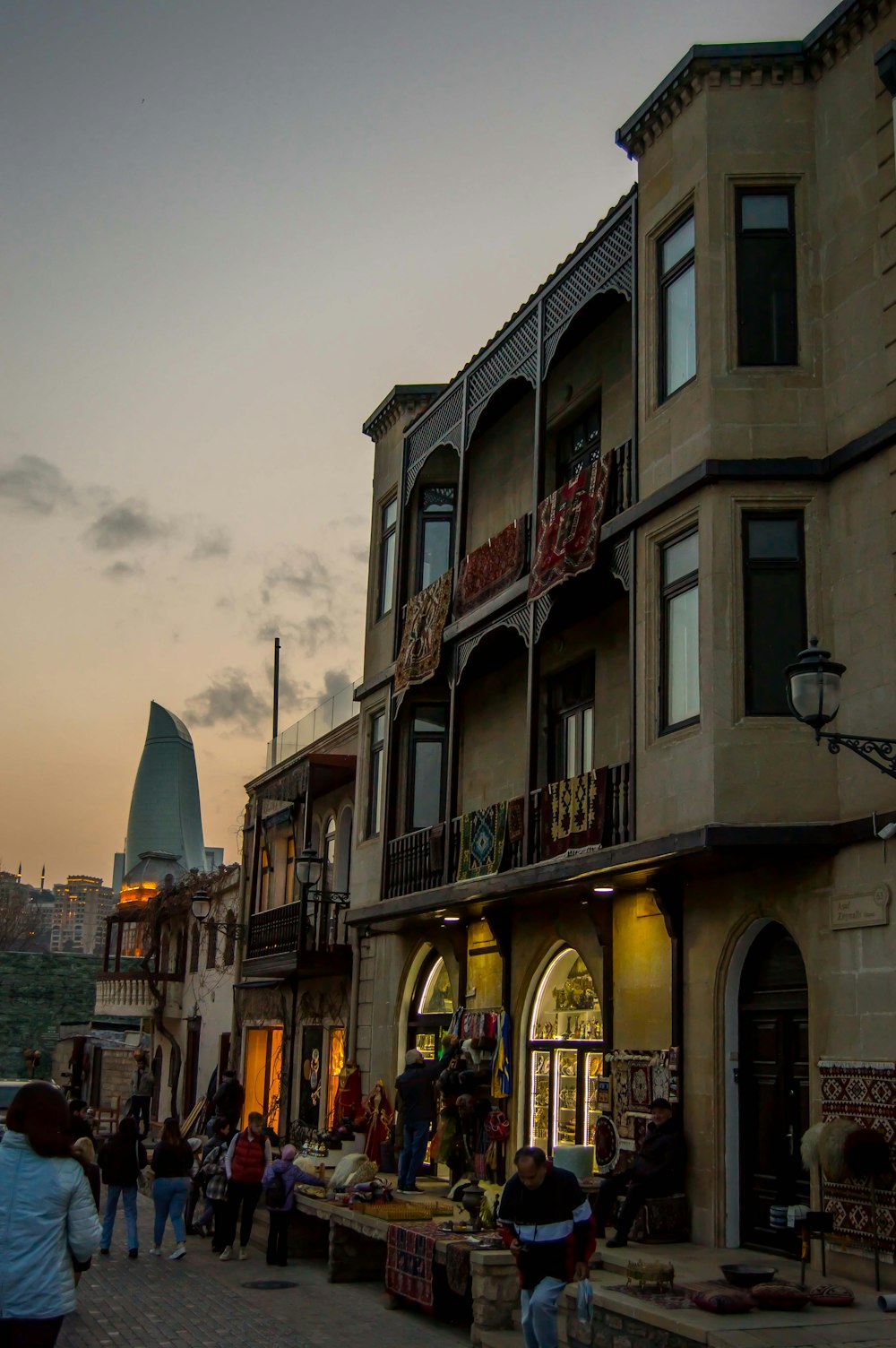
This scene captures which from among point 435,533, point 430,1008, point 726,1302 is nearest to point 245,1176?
point 430,1008

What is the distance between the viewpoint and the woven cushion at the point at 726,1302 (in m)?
9.58

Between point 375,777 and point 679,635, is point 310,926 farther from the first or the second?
point 679,635

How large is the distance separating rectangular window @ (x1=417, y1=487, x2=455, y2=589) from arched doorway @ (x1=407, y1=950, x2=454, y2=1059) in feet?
19.2

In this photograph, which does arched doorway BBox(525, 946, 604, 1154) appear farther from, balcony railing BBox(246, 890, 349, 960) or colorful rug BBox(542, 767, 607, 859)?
balcony railing BBox(246, 890, 349, 960)

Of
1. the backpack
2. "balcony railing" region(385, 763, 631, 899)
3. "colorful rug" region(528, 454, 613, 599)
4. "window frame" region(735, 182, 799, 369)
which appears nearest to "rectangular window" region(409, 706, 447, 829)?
"balcony railing" region(385, 763, 631, 899)

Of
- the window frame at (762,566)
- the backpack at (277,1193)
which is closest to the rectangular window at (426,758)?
the backpack at (277,1193)

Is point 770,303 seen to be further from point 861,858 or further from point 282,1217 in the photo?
point 282,1217

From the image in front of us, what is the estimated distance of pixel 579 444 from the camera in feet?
62.3

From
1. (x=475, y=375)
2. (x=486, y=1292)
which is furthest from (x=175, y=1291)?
(x=475, y=375)

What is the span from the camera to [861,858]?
11859 mm

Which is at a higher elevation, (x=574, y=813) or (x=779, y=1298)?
(x=574, y=813)

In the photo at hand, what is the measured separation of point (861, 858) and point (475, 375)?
1059 cm

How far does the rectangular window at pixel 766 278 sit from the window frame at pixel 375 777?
10.0 metres

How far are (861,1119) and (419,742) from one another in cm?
1136
